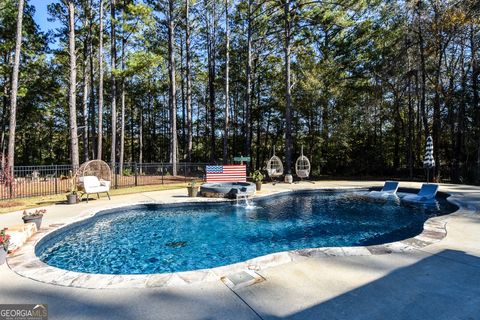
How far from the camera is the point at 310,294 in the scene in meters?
2.60

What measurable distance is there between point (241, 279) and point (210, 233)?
354 centimetres

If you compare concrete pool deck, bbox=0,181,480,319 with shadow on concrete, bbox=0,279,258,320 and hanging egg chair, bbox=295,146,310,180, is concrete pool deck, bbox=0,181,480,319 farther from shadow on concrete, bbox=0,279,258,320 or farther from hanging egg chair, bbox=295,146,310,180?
hanging egg chair, bbox=295,146,310,180

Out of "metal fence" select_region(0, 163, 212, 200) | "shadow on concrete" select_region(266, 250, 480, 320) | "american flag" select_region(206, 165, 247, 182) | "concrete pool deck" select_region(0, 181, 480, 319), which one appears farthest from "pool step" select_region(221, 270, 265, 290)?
"american flag" select_region(206, 165, 247, 182)

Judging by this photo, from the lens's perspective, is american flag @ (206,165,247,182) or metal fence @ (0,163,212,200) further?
american flag @ (206,165,247,182)

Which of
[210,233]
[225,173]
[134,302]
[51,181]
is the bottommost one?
[210,233]

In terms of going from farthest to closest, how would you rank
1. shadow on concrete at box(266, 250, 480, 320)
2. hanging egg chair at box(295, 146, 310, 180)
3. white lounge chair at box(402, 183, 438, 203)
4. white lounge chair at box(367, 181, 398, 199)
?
hanging egg chair at box(295, 146, 310, 180) → white lounge chair at box(367, 181, 398, 199) → white lounge chair at box(402, 183, 438, 203) → shadow on concrete at box(266, 250, 480, 320)

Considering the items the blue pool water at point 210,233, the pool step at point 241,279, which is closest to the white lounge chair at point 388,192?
the blue pool water at point 210,233

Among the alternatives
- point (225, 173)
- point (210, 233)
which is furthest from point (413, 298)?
point (225, 173)

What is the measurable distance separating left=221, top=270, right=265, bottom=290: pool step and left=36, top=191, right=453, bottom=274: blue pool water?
1598 mm

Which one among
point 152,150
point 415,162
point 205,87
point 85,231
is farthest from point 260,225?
point 152,150

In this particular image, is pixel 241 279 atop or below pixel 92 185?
below

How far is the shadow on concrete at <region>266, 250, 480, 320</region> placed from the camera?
88.5 inches

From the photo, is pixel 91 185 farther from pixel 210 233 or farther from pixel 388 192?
pixel 388 192

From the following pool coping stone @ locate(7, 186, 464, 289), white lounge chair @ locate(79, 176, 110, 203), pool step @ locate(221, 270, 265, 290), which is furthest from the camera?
white lounge chair @ locate(79, 176, 110, 203)
